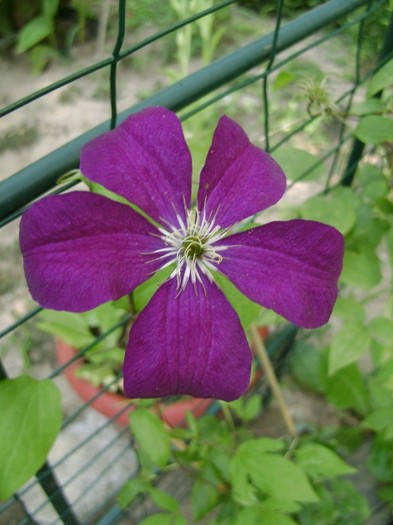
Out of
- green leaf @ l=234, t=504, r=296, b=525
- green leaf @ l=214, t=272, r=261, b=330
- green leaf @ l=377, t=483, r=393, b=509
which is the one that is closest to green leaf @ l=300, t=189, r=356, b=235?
green leaf @ l=214, t=272, r=261, b=330

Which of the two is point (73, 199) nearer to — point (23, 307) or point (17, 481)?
point (17, 481)

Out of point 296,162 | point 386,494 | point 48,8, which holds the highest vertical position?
point 48,8

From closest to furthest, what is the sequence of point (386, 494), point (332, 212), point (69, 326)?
point (332, 212)
point (69, 326)
point (386, 494)

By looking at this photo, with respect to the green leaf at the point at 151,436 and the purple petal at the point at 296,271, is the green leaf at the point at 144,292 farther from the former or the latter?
the green leaf at the point at 151,436

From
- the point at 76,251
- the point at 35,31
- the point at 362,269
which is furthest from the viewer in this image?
the point at 35,31

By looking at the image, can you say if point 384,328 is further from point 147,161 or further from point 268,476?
point 147,161

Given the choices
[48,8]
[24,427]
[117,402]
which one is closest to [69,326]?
[117,402]

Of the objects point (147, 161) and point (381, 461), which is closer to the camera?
point (147, 161)

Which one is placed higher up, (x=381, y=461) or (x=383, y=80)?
(x=383, y=80)

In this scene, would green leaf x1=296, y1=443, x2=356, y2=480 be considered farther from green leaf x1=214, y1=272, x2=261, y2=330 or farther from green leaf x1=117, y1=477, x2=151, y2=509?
green leaf x1=214, y1=272, x2=261, y2=330
